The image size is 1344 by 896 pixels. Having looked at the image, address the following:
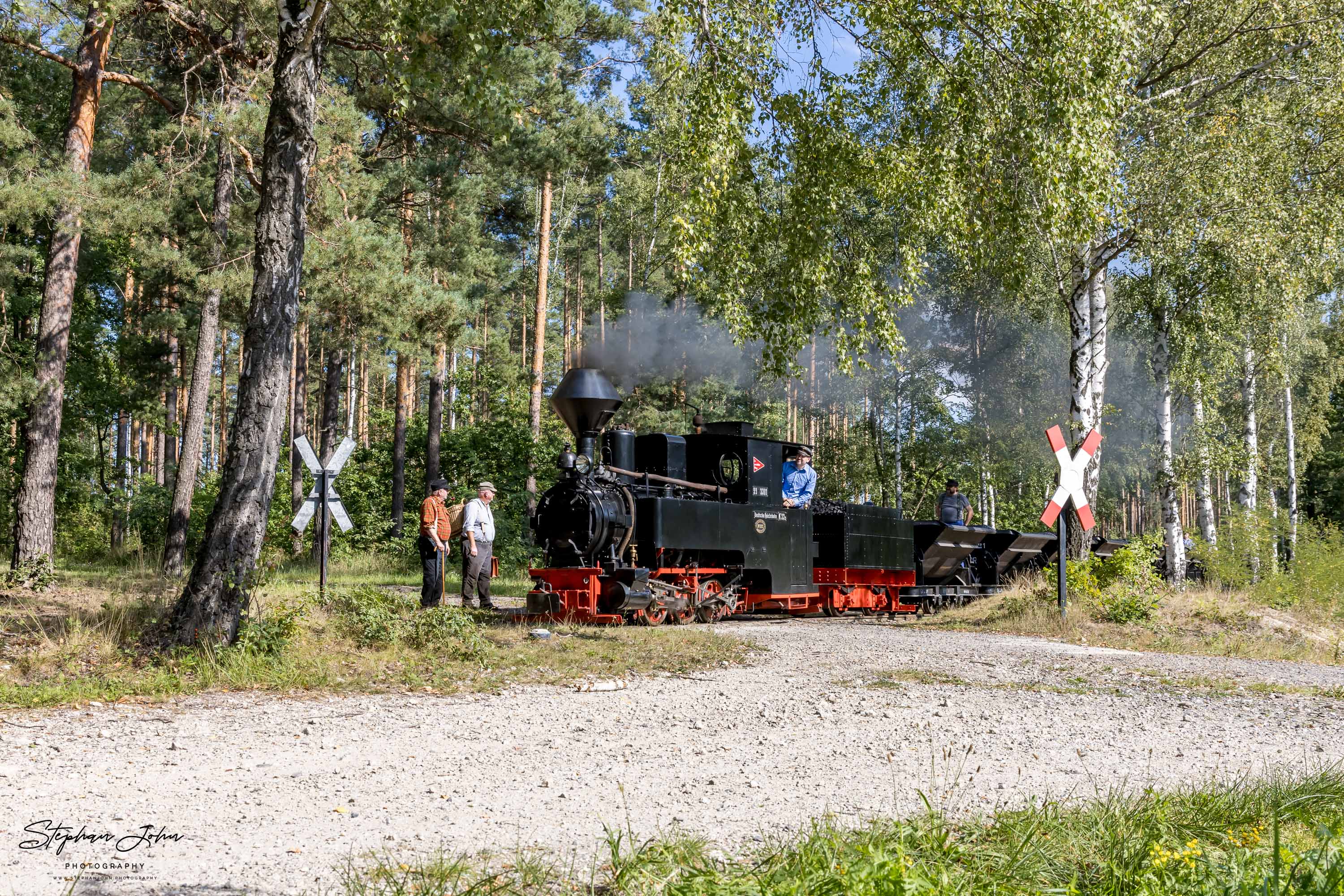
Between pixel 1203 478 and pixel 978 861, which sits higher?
pixel 1203 478

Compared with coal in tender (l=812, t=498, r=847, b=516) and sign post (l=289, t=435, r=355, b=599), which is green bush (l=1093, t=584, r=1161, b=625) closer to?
coal in tender (l=812, t=498, r=847, b=516)

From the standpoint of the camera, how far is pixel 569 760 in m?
4.84

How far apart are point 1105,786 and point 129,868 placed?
3827 millimetres

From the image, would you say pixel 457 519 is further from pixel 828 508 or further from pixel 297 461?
pixel 297 461

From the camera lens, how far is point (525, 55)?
15.1m

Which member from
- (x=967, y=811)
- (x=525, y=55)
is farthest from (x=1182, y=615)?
(x=525, y=55)

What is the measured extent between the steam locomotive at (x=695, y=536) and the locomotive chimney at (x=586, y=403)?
2 centimetres

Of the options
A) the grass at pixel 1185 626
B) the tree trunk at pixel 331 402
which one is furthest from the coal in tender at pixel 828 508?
the tree trunk at pixel 331 402

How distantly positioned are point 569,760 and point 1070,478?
823cm

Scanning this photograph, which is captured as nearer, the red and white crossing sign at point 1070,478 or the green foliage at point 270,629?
the green foliage at point 270,629

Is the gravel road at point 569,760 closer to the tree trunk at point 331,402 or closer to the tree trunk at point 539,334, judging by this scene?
the tree trunk at point 539,334

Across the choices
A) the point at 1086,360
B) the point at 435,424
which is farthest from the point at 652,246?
the point at 435,424

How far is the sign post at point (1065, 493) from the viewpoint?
1098 centimetres

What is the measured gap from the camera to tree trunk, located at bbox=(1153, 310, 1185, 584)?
18484 millimetres
